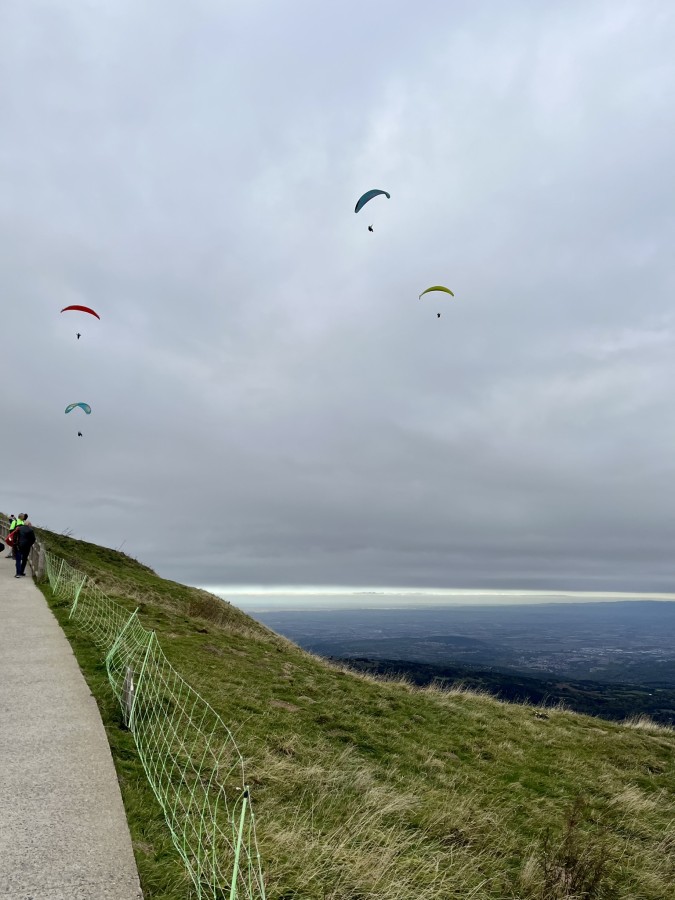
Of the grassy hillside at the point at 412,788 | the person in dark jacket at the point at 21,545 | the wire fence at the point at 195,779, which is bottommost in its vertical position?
the grassy hillside at the point at 412,788

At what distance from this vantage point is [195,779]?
6.77 meters

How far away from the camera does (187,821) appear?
215 inches

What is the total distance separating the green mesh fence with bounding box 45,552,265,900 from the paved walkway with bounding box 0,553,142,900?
53cm

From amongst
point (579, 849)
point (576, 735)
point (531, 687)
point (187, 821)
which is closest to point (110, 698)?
point (187, 821)

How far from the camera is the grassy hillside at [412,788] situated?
5289 millimetres

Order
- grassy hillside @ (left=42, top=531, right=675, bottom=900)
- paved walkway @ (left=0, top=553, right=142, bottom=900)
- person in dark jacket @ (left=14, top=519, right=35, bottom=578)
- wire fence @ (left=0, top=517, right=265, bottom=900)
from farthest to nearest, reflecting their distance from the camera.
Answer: person in dark jacket @ (left=14, top=519, right=35, bottom=578) → grassy hillside @ (left=42, top=531, right=675, bottom=900) → wire fence @ (left=0, top=517, right=265, bottom=900) → paved walkway @ (left=0, top=553, right=142, bottom=900)

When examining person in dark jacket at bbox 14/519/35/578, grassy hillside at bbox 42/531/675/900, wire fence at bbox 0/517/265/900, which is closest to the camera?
wire fence at bbox 0/517/265/900

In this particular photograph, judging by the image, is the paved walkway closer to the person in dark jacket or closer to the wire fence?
the wire fence

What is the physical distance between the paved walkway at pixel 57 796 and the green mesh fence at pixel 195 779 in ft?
1.74

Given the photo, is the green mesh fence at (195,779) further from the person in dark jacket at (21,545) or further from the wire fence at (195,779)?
the person in dark jacket at (21,545)

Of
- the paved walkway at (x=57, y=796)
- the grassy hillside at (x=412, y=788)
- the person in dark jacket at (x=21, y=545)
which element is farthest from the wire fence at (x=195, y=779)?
the person in dark jacket at (x=21, y=545)

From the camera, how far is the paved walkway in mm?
4262

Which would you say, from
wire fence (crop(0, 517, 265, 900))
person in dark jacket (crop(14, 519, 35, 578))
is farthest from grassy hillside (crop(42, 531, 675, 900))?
person in dark jacket (crop(14, 519, 35, 578))

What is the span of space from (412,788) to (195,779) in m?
4.10
